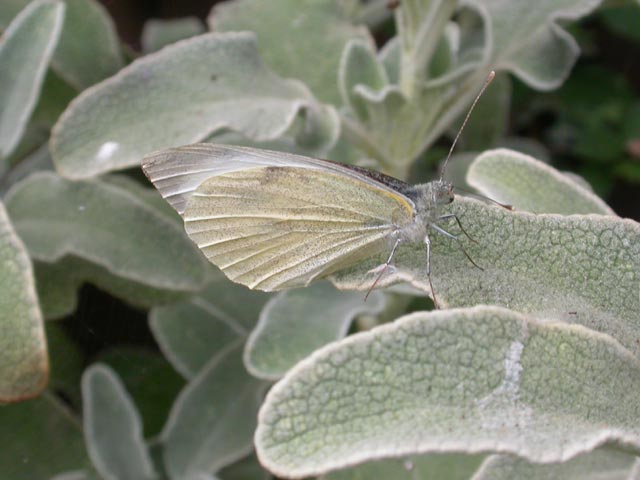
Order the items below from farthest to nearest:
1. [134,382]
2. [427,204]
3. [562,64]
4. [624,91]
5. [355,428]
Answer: [624,91], [134,382], [562,64], [427,204], [355,428]

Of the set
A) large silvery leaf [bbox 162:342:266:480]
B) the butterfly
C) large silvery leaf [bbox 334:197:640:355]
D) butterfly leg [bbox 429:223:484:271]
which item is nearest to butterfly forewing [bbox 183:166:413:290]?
the butterfly

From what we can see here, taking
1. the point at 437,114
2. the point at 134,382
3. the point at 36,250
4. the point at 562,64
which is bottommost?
the point at 134,382

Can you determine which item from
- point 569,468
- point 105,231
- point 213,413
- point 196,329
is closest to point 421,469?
point 569,468

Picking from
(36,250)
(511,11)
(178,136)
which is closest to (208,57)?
(178,136)

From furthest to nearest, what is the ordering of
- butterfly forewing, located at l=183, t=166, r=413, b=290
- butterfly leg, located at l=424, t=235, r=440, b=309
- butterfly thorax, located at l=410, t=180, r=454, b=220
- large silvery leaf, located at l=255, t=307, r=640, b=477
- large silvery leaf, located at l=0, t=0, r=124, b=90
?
large silvery leaf, located at l=0, t=0, r=124, b=90 → butterfly forewing, located at l=183, t=166, r=413, b=290 → butterfly thorax, located at l=410, t=180, r=454, b=220 → butterfly leg, located at l=424, t=235, r=440, b=309 → large silvery leaf, located at l=255, t=307, r=640, b=477

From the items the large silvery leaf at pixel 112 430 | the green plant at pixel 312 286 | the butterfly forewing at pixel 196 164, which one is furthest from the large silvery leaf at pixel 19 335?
the large silvery leaf at pixel 112 430

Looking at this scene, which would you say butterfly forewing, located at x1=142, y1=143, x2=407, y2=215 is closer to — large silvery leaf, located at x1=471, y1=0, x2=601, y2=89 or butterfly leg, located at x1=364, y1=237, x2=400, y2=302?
butterfly leg, located at x1=364, y1=237, x2=400, y2=302

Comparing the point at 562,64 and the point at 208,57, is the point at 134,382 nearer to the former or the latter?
the point at 208,57

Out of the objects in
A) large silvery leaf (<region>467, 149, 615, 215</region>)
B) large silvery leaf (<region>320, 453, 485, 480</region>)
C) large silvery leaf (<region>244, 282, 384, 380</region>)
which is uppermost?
large silvery leaf (<region>467, 149, 615, 215</region>)
